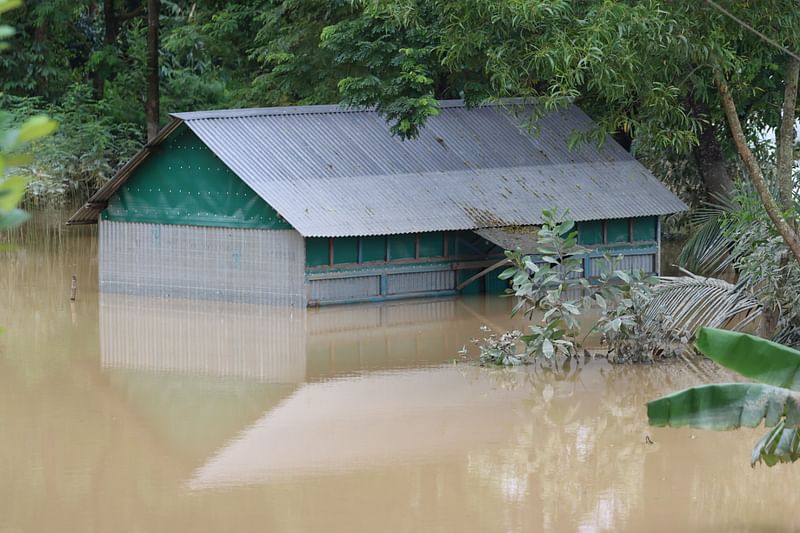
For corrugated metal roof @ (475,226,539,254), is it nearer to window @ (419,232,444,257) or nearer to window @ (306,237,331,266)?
window @ (419,232,444,257)

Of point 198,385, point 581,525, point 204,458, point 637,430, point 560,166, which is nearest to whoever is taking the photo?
point 581,525

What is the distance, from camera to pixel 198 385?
47.6 ft

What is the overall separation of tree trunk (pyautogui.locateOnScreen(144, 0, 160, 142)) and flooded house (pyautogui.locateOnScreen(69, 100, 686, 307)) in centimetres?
950

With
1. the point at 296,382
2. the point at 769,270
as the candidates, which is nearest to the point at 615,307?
the point at 769,270

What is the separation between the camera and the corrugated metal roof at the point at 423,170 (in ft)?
63.4

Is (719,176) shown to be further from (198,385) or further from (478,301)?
(198,385)

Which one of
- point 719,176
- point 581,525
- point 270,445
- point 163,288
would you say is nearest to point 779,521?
point 581,525

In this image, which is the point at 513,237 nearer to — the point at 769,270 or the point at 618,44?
the point at 769,270

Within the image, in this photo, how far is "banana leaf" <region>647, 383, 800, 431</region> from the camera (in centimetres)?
750

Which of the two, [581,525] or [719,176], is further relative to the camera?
[719,176]

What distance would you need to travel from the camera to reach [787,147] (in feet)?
45.3

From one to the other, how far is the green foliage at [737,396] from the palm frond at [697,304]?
7.64 meters

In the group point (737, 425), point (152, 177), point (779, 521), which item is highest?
point (152, 177)

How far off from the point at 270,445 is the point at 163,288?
8.92 m
